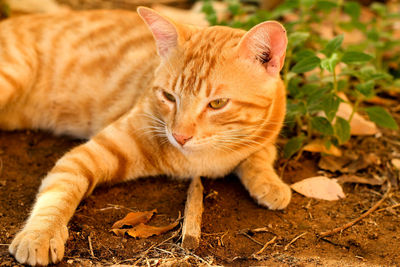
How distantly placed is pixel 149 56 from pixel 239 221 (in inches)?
62.5

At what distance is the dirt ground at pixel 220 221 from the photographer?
2287 millimetres

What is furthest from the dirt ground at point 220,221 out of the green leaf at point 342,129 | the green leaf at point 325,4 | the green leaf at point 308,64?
the green leaf at point 325,4

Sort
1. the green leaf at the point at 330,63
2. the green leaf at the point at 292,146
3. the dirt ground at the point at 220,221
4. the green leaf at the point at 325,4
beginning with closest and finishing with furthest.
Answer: the dirt ground at the point at 220,221
the green leaf at the point at 330,63
the green leaf at the point at 292,146
the green leaf at the point at 325,4

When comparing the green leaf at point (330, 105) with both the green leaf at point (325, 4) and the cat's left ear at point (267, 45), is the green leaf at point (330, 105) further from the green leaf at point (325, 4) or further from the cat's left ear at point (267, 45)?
the green leaf at point (325, 4)

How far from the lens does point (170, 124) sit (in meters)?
2.54

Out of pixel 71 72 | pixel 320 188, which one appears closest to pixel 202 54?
pixel 320 188

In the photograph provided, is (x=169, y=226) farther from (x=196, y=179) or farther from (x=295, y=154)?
(x=295, y=154)

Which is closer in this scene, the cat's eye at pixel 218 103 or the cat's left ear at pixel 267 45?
the cat's left ear at pixel 267 45

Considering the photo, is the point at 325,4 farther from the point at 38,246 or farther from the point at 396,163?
the point at 38,246

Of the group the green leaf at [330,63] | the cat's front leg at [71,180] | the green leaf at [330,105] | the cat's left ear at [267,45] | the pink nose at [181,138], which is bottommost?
the cat's front leg at [71,180]

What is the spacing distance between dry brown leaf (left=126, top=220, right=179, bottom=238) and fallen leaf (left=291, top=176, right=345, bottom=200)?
101cm

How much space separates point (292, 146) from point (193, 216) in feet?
3.58

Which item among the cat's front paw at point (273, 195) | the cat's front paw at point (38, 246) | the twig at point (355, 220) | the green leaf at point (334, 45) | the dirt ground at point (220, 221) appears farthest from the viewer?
the green leaf at point (334, 45)

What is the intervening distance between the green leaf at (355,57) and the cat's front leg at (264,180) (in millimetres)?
803
